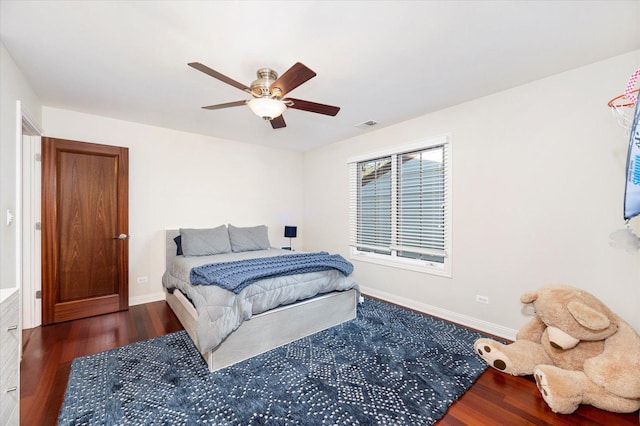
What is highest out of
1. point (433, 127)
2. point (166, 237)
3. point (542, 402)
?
point (433, 127)

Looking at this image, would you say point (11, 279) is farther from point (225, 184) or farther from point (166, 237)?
point (225, 184)

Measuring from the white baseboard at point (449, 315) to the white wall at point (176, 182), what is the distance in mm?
2304

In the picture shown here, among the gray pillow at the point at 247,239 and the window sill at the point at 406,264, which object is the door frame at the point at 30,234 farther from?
the window sill at the point at 406,264

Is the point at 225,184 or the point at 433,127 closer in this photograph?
the point at 433,127

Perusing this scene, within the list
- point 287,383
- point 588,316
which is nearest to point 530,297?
point 588,316

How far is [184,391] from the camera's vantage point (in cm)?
194

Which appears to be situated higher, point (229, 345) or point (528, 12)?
point (528, 12)

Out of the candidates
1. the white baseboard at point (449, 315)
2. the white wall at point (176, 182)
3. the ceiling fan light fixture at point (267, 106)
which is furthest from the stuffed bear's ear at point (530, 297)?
the white wall at point (176, 182)

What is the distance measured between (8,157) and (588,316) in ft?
14.6

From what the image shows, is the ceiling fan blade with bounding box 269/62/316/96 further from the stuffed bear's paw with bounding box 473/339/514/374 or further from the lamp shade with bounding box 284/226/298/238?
the lamp shade with bounding box 284/226/298/238

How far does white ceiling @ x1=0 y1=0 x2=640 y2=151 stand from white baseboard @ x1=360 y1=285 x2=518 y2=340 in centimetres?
245

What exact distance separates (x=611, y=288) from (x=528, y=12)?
2213 mm

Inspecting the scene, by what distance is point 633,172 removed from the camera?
5.13ft

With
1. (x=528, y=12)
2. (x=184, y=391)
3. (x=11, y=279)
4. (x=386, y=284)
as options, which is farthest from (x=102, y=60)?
(x=386, y=284)
